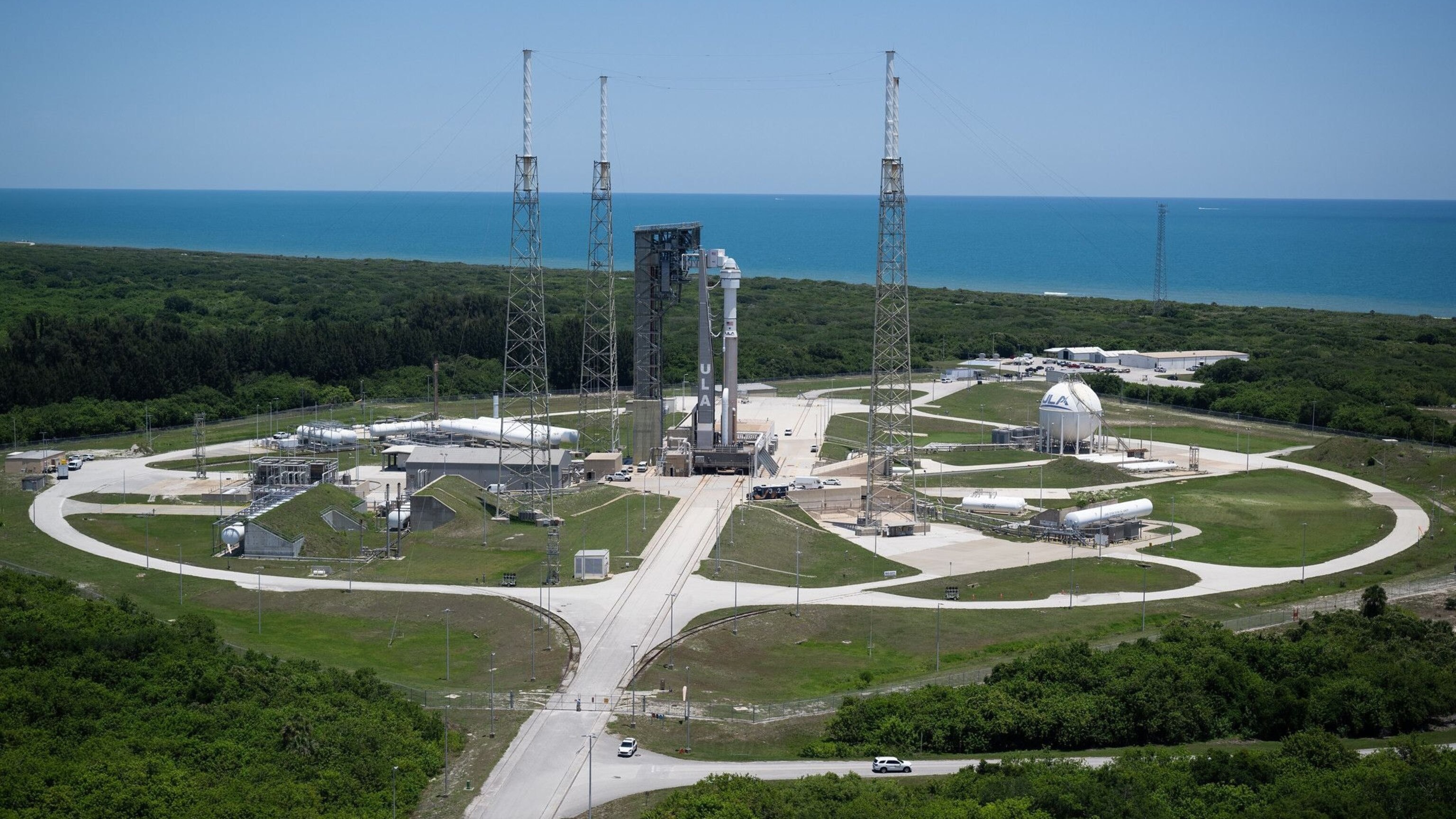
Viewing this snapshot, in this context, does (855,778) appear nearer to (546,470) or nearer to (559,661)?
(559,661)

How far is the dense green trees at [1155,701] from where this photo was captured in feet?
162

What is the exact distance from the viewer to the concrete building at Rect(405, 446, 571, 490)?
8956 centimetres

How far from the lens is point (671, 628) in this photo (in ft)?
203

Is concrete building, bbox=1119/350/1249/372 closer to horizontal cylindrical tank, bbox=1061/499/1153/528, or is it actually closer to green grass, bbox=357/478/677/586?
horizontal cylindrical tank, bbox=1061/499/1153/528

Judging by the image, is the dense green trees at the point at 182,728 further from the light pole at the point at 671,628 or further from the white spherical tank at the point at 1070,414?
the white spherical tank at the point at 1070,414

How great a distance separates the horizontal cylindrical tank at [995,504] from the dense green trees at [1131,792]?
3833 centimetres

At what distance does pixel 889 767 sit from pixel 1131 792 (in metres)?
7.89

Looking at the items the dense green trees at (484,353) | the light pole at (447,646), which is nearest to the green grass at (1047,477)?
the dense green trees at (484,353)

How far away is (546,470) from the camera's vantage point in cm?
8712

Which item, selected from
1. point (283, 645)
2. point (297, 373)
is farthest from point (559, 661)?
point (297, 373)

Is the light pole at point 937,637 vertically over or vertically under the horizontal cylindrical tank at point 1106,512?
under

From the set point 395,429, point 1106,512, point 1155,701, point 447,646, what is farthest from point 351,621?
point 395,429

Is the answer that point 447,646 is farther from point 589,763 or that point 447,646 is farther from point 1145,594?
point 1145,594

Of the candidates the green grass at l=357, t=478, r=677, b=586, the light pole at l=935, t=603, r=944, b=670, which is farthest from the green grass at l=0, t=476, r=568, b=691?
the light pole at l=935, t=603, r=944, b=670
